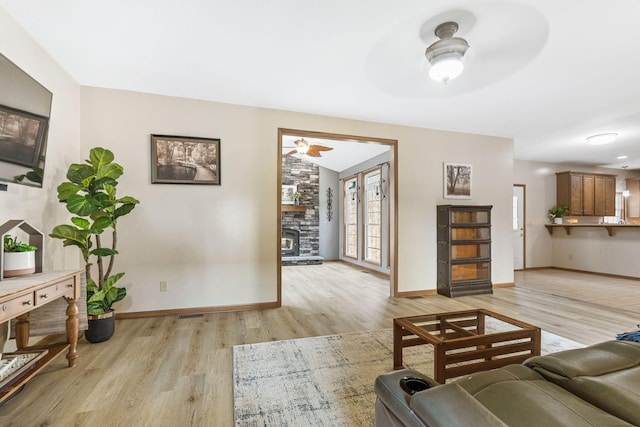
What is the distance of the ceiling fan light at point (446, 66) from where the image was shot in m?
2.22

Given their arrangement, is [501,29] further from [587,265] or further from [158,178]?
[587,265]

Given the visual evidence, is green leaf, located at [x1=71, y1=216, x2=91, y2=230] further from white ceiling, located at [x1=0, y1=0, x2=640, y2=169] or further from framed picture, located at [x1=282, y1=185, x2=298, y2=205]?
framed picture, located at [x1=282, y1=185, x2=298, y2=205]

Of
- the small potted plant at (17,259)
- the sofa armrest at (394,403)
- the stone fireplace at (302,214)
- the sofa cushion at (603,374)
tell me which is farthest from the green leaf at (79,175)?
the stone fireplace at (302,214)

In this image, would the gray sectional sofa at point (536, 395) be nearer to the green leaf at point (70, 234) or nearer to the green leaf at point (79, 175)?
the green leaf at point (70, 234)

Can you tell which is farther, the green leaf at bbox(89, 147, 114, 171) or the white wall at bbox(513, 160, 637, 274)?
the white wall at bbox(513, 160, 637, 274)

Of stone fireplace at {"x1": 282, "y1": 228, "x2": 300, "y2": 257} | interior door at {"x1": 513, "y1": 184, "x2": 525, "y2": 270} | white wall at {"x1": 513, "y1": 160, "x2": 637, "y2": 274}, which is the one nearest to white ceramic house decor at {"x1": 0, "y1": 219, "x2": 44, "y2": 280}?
stone fireplace at {"x1": 282, "y1": 228, "x2": 300, "y2": 257}

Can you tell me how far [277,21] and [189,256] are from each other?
258 cm

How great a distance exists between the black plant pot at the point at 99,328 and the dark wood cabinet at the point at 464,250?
13.5 ft

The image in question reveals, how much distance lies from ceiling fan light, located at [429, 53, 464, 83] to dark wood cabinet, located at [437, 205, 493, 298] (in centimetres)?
231

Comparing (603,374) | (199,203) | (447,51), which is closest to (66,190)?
(199,203)

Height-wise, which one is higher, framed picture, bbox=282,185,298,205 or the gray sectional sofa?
framed picture, bbox=282,185,298,205

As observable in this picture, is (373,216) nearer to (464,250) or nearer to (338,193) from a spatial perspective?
(338,193)

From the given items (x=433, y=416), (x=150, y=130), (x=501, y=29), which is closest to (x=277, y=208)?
(x=150, y=130)

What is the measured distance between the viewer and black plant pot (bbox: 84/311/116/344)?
2.53 metres
